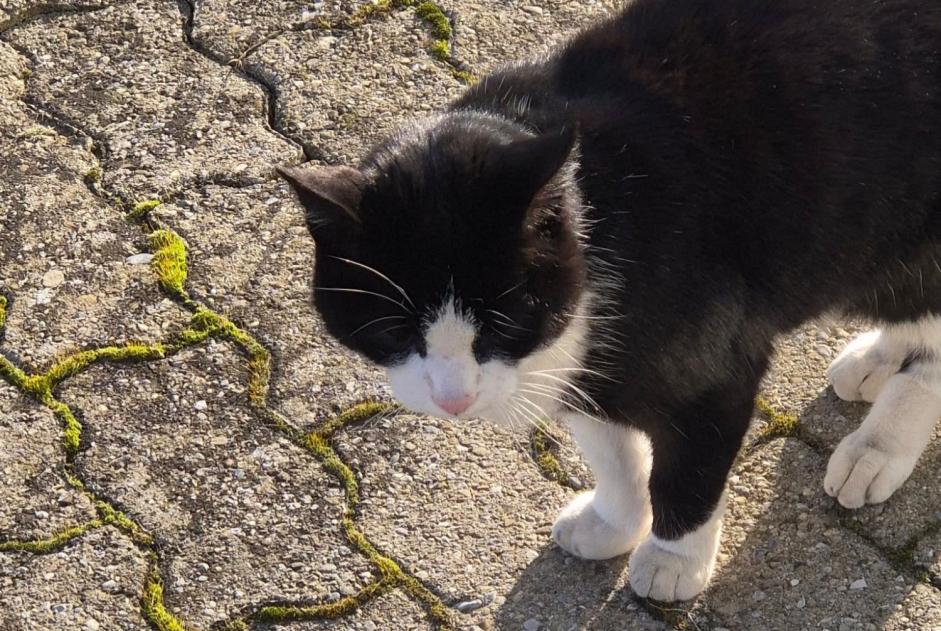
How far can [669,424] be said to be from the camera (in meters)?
2.27

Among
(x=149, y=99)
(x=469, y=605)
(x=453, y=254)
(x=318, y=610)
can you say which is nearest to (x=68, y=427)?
(x=318, y=610)

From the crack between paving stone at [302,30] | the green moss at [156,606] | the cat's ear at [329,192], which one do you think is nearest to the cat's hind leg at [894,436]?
the cat's ear at [329,192]

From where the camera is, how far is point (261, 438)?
2760 mm

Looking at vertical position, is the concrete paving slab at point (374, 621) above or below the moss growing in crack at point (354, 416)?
below

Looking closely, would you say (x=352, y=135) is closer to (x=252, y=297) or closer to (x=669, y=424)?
(x=252, y=297)

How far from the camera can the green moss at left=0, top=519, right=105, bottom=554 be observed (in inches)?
101

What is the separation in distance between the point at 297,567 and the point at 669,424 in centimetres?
79

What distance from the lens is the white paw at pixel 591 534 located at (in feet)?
8.24

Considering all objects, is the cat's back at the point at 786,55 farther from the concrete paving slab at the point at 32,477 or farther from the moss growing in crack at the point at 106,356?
the concrete paving slab at the point at 32,477

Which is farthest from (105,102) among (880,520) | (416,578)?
(880,520)

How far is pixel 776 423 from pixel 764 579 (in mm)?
Answer: 387

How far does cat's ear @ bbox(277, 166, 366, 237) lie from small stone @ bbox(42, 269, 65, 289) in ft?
4.10

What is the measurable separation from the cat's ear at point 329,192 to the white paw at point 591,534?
847 millimetres

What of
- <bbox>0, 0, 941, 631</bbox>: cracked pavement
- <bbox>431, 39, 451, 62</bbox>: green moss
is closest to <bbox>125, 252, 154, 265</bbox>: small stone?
<bbox>0, 0, 941, 631</bbox>: cracked pavement
